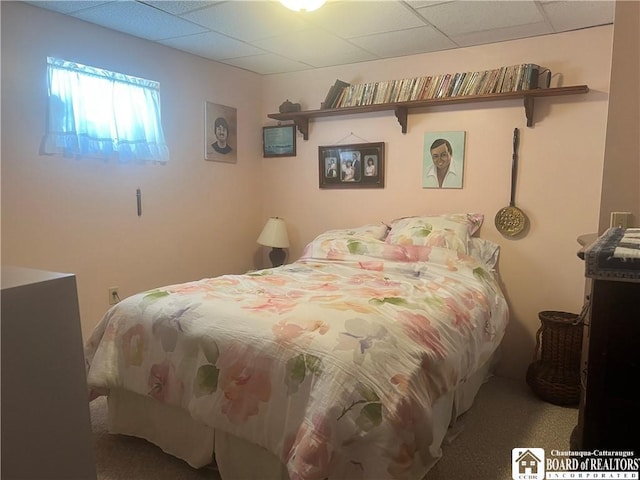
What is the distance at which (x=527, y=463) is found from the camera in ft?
6.88

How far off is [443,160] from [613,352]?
2.26 m

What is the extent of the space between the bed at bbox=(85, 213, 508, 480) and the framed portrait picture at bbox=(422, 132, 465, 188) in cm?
84

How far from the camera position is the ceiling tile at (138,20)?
2535 mm

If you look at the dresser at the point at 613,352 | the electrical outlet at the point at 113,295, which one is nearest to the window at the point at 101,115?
the electrical outlet at the point at 113,295

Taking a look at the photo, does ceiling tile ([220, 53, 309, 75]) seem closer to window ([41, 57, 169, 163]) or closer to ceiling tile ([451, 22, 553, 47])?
window ([41, 57, 169, 163])

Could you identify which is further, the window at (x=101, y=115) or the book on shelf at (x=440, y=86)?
the book on shelf at (x=440, y=86)

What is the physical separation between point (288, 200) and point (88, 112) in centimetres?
171

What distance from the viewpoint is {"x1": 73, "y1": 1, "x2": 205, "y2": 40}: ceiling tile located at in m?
2.54

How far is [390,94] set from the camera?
336cm

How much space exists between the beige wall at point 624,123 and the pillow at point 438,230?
78cm

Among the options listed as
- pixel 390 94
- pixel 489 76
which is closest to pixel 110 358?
pixel 390 94

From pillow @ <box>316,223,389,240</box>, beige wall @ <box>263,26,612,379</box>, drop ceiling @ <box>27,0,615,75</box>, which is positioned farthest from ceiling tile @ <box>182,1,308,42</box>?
pillow @ <box>316,223,389,240</box>

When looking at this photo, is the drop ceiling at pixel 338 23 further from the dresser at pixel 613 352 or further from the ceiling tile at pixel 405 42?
the dresser at pixel 613 352

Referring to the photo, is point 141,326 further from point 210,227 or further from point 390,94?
point 390,94
